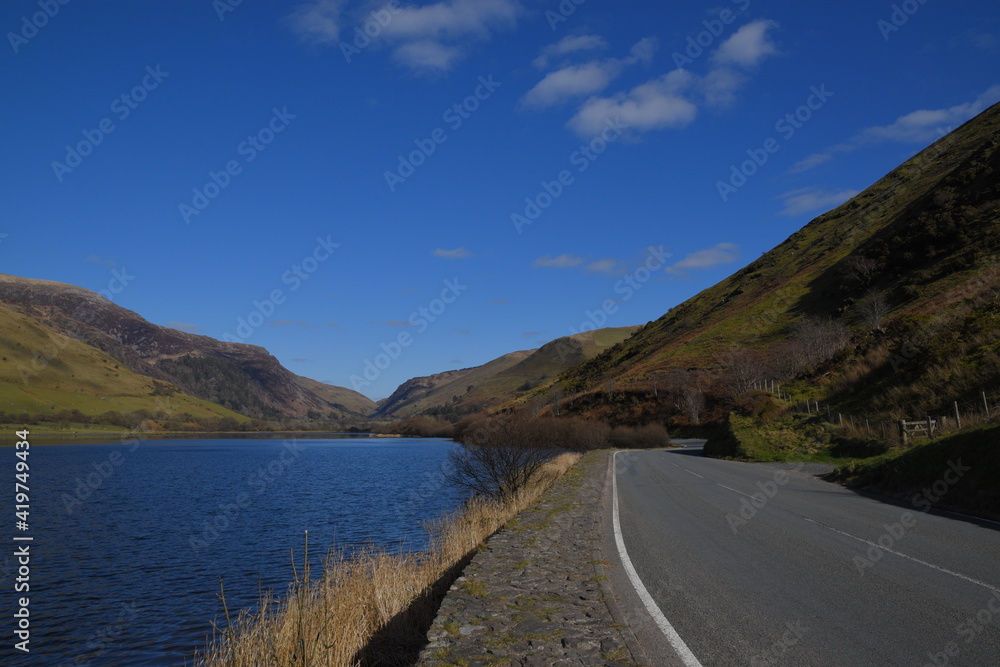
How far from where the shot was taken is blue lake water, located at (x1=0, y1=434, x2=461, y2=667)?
11523 millimetres

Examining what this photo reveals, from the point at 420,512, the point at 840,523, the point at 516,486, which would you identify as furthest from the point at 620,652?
the point at 420,512

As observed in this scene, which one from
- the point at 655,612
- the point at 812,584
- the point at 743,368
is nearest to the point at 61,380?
the point at 743,368

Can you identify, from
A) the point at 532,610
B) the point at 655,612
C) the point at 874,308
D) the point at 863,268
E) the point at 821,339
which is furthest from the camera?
the point at 863,268

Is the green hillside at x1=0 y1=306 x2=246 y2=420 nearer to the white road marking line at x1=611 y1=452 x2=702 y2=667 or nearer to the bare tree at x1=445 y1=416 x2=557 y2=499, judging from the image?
the bare tree at x1=445 y1=416 x2=557 y2=499

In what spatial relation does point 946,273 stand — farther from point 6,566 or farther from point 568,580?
point 6,566

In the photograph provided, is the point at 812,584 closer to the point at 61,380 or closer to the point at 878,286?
the point at 878,286

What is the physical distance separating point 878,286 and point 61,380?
629ft

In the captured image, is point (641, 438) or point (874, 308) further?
point (874, 308)

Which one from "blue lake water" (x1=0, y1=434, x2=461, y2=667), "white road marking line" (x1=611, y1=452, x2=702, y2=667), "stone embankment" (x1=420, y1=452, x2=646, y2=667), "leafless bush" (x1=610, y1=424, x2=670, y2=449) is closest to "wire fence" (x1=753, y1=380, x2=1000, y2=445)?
"white road marking line" (x1=611, y1=452, x2=702, y2=667)

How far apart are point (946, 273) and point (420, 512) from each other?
6218 cm

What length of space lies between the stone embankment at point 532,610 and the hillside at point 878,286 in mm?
22198

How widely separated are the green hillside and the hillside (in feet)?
389

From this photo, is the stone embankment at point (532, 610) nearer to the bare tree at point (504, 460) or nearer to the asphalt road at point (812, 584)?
the asphalt road at point (812, 584)

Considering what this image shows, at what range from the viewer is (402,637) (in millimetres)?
6785
